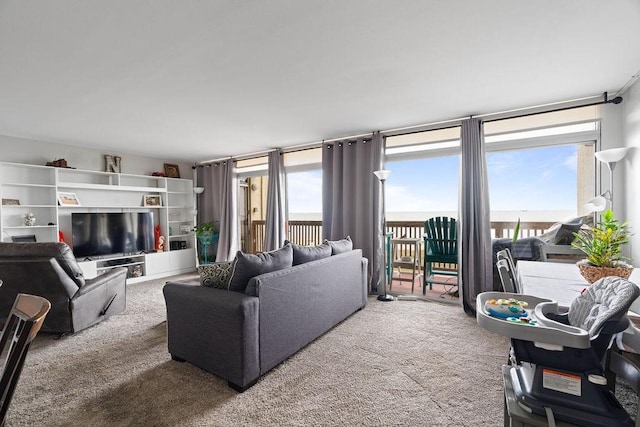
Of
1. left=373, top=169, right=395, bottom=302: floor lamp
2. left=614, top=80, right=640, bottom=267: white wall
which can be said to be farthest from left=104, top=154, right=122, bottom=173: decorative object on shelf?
left=614, top=80, right=640, bottom=267: white wall

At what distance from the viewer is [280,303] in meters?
2.07

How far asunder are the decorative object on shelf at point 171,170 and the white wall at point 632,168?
21.7 ft

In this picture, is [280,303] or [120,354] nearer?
[280,303]

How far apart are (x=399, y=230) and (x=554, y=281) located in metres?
3.23

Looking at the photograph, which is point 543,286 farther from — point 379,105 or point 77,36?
point 77,36

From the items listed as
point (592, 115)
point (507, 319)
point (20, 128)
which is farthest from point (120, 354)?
point (592, 115)

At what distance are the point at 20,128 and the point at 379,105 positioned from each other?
451 cm

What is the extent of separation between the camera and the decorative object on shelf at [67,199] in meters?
4.31

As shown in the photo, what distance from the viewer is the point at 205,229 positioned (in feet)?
18.6

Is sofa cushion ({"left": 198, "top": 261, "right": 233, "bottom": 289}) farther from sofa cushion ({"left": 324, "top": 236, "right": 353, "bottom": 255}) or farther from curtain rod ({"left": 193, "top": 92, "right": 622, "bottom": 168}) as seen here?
curtain rod ({"left": 193, "top": 92, "right": 622, "bottom": 168})

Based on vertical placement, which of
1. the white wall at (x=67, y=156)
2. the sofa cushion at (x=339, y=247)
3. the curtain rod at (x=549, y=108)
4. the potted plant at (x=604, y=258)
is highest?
the curtain rod at (x=549, y=108)

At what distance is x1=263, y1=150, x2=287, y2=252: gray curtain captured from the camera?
16.2ft

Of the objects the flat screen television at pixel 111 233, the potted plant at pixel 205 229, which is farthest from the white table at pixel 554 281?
the flat screen television at pixel 111 233

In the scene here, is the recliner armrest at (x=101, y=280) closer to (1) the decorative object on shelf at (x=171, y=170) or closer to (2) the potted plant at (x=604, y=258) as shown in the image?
(1) the decorative object on shelf at (x=171, y=170)
